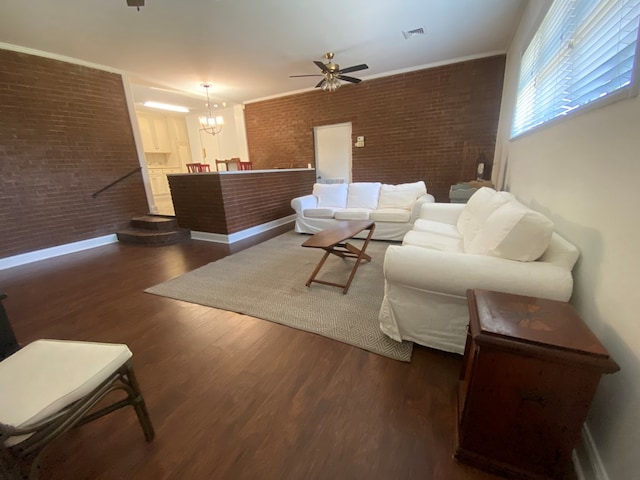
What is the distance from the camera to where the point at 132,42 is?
11.4ft

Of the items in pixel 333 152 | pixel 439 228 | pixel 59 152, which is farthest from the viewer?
pixel 333 152

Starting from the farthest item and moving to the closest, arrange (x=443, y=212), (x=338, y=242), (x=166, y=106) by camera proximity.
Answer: (x=166, y=106) < (x=443, y=212) < (x=338, y=242)

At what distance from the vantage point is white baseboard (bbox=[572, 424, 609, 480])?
871mm

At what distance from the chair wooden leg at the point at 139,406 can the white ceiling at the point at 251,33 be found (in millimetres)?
3434

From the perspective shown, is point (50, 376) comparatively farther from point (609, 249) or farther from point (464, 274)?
point (609, 249)

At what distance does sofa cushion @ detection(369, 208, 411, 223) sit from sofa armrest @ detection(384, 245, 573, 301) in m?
2.17

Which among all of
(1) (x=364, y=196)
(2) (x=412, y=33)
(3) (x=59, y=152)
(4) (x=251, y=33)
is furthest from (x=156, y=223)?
(2) (x=412, y=33)

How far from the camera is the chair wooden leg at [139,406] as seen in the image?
1048 millimetres

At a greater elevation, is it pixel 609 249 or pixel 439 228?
pixel 609 249

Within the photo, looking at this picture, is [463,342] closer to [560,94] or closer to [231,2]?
[560,94]

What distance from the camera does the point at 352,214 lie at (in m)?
3.86

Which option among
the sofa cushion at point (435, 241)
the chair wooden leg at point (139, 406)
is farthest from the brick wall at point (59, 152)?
the sofa cushion at point (435, 241)

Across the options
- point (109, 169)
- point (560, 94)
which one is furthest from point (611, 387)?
point (109, 169)

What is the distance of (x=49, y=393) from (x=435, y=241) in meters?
2.40
